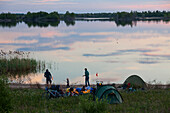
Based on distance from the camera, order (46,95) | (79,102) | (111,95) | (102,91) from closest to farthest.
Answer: (79,102) → (111,95) → (102,91) → (46,95)

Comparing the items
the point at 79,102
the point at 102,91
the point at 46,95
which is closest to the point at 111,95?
the point at 102,91

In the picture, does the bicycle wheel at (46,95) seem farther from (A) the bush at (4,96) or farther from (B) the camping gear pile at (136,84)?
(B) the camping gear pile at (136,84)

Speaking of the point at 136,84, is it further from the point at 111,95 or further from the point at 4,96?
the point at 4,96

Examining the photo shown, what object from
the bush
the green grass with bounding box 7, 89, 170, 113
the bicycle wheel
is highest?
the bush

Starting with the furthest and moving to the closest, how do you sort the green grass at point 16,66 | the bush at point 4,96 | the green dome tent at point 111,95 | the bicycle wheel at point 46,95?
the green grass at point 16,66 < the bicycle wheel at point 46,95 < the green dome tent at point 111,95 < the bush at point 4,96

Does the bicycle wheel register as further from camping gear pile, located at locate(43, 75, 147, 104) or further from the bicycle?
camping gear pile, located at locate(43, 75, 147, 104)

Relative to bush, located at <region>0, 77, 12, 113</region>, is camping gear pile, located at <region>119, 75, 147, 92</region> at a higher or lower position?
lower

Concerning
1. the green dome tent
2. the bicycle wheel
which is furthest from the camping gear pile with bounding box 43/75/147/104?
the bicycle wheel

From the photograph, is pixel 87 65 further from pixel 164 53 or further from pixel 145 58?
pixel 164 53

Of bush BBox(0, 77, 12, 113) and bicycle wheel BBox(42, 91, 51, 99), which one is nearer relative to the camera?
bush BBox(0, 77, 12, 113)

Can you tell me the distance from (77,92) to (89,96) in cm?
100

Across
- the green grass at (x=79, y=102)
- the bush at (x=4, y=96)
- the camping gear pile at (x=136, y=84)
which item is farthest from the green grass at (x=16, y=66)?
the bush at (x=4, y=96)

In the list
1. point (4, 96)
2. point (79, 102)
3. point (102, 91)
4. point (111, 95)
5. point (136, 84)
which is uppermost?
point (4, 96)

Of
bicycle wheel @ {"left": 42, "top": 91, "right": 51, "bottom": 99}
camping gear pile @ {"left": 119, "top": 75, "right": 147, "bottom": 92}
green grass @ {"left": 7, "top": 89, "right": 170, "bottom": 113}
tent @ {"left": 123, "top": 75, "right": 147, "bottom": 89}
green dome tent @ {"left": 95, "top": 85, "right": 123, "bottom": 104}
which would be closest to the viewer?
green grass @ {"left": 7, "top": 89, "right": 170, "bottom": 113}
